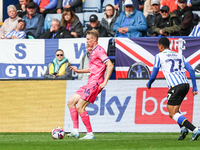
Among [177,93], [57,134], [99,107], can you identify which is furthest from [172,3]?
[57,134]

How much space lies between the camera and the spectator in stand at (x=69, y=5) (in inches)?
582

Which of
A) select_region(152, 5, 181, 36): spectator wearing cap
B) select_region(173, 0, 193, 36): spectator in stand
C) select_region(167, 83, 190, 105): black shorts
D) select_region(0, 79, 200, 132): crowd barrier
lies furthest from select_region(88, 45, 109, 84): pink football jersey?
select_region(173, 0, 193, 36): spectator in stand

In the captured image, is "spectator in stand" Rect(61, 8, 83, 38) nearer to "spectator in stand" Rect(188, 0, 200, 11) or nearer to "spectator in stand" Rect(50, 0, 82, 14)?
"spectator in stand" Rect(50, 0, 82, 14)

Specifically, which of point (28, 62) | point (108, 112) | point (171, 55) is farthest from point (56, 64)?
point (171, 55)

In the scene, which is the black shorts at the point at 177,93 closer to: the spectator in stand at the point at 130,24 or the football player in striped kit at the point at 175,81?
the football player in striped kit at the point at 175,81

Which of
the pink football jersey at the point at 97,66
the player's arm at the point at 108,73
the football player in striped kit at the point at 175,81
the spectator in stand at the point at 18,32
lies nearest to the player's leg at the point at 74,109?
the pink football jersey at the point at 97,66

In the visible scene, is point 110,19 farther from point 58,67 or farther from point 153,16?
point 58,67

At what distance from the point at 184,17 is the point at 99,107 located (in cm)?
480

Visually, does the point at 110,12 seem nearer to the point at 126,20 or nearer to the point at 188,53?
the point at 126,20

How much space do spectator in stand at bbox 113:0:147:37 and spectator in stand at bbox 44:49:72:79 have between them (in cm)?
208

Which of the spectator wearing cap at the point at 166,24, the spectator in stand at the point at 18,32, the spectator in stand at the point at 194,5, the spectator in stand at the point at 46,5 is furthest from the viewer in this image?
the spectator in stand at the point at 46,5

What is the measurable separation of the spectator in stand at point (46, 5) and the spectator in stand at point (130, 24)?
3.46 meters

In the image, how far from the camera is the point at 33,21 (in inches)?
562

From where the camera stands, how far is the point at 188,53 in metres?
11.7
